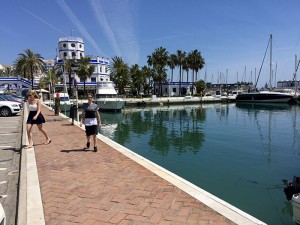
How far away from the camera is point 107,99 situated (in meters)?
44.6

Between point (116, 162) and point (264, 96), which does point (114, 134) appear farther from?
point (264, 96)

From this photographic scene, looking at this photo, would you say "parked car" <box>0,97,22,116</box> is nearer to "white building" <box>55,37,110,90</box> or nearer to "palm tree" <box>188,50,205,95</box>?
"white building" <box>55,37,110,90</box>

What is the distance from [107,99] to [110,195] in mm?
39569

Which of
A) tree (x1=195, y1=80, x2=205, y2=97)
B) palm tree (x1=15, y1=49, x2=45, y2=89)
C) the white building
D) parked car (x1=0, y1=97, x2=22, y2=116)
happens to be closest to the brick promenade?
parked car (x1=0, y1=97, x2=22, y2=116)

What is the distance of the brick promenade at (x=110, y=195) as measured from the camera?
4.69 metres

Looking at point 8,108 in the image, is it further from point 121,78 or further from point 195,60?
point 195,60

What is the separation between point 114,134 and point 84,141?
11542 millimetres

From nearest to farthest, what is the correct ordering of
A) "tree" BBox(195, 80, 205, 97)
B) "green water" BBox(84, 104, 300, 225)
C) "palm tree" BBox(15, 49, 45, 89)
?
"green water" BBox(84, 104, 300, 225) < "palm tree" BBox(15, 49, 45, 89) < "tree" BBox(195, 80, 205, 97)

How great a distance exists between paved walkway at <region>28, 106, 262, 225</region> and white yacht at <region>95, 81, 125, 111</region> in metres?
35.4

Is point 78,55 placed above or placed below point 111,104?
above

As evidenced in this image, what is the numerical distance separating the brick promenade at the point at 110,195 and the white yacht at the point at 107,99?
3537 cm

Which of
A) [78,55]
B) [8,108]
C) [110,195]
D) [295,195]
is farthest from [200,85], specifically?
[110,195]

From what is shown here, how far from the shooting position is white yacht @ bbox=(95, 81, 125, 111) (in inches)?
1734

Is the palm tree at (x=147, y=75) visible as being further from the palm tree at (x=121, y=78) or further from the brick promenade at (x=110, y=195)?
the brick promenade at (x=110, y=195)
